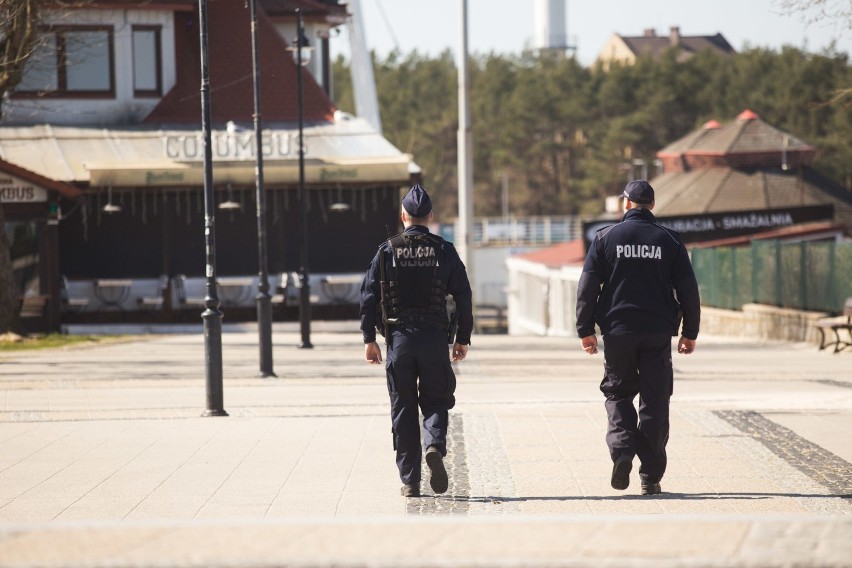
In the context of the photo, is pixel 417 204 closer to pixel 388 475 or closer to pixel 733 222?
pixel 388 475

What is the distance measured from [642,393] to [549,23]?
431 feet

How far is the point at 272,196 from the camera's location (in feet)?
120

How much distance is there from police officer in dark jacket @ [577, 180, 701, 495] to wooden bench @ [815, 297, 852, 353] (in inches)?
652

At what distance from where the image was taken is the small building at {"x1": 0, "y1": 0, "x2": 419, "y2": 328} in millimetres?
34969

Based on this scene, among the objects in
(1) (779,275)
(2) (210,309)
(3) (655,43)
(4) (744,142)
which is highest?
(3) (655,43)

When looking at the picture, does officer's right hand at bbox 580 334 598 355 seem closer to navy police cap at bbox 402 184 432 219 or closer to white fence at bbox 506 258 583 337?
navy police cap at bbox 402 184 432 219

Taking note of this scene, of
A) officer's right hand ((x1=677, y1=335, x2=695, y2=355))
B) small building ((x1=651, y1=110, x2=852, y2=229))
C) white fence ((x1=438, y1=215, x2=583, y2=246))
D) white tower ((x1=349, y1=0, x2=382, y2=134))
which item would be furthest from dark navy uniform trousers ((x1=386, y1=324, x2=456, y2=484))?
white fence ((x1=438, y1=215, x2=583, y2=246))

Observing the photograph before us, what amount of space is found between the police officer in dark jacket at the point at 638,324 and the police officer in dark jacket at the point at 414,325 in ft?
2.73

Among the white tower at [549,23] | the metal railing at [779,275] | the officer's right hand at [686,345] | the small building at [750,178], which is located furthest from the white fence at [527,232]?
the officer's right hand at [686,345]

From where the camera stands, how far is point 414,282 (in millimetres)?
9281

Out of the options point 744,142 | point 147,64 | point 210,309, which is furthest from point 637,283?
point 744,142

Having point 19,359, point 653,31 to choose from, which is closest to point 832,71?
point 653,31

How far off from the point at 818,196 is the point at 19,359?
3933 cm

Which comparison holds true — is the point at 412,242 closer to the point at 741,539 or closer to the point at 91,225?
the point at 741,539
